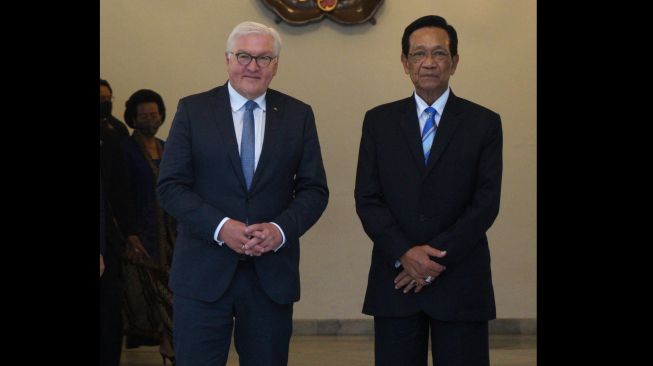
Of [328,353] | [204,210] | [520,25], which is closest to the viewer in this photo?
[204,210]

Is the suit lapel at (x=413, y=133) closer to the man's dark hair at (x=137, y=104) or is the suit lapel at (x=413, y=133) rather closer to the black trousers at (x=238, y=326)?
the black trousers at (x=238, y=326)

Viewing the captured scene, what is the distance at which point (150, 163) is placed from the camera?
5863 millimetres

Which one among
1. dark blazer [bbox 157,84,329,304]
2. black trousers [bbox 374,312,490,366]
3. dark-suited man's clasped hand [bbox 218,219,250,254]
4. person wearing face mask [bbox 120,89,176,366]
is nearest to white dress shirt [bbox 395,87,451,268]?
dark blazer [bbox 157,84,329,304]

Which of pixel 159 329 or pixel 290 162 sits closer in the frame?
pixel 290 162

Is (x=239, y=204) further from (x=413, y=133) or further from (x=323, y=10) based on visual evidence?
(x=323, y=10)

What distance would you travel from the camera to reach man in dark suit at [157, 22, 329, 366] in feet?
11.5

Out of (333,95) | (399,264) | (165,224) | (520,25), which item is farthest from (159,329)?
(520,25)

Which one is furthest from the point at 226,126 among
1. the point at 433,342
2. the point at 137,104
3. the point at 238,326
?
the point at 137,104

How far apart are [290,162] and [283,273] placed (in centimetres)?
37

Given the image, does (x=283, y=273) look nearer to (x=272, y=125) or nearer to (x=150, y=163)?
(x=272, y=125)

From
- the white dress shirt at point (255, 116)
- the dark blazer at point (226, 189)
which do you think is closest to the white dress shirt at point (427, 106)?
the dark blazer at point (226, 189)

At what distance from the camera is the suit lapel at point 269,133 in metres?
3.55

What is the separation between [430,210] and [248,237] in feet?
2.27

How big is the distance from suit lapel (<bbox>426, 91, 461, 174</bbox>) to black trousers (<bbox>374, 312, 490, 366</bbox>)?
21.1 inches
